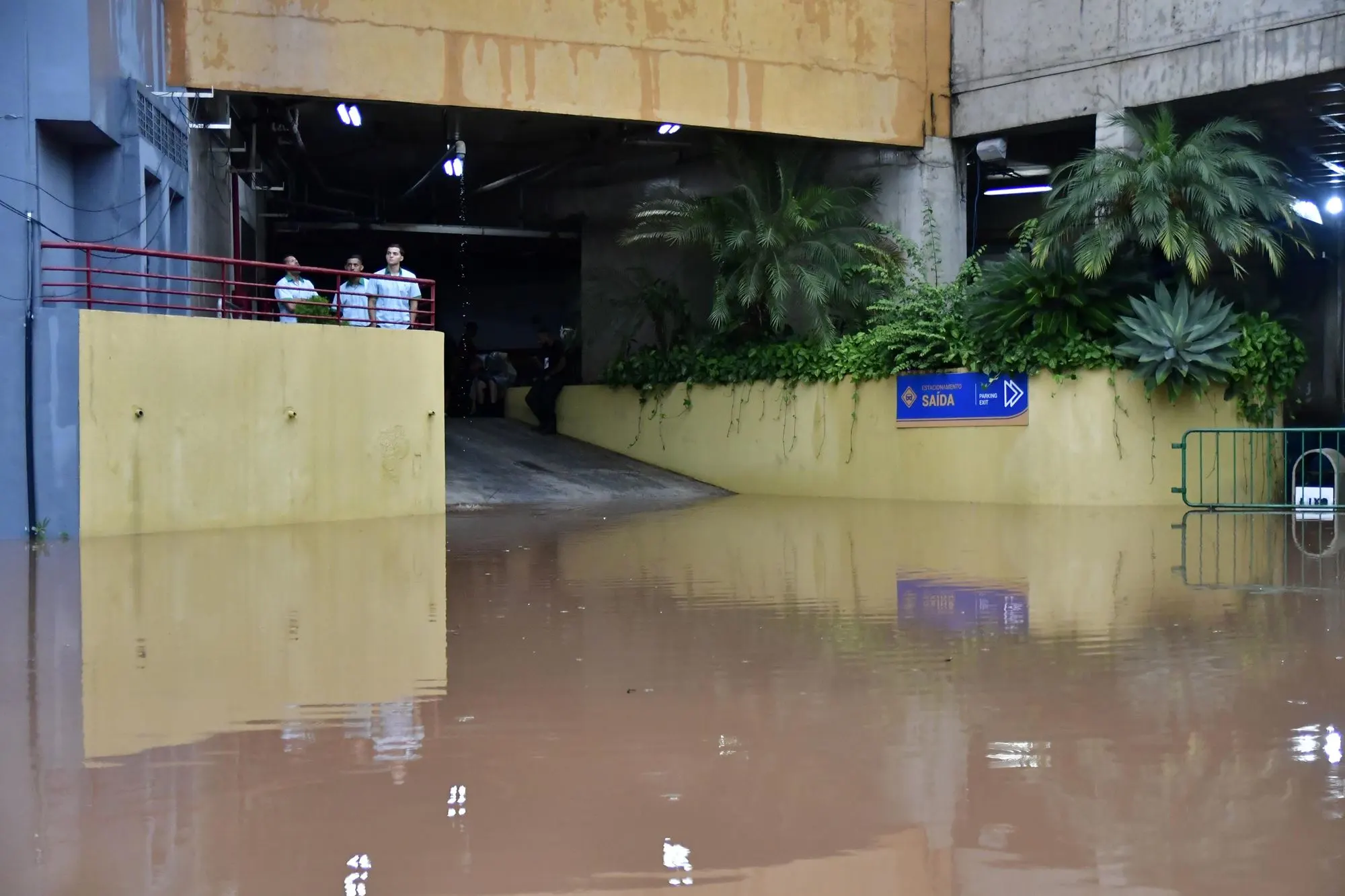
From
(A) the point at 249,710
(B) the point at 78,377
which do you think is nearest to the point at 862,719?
(A) the point at 249,710

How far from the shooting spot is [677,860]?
3.43 metres

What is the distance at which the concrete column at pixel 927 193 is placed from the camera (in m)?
20.5

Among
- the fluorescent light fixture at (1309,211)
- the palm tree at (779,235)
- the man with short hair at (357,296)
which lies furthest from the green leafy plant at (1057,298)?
the man with short hair at (357,296)

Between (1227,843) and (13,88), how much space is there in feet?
44.2

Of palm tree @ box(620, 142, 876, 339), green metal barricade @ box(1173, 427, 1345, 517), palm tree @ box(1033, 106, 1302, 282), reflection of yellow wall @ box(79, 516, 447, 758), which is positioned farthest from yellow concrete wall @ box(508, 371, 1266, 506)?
reflection of yellow wall @ box(79, 516, 447, 758)

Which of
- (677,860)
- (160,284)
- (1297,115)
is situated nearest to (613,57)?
(160,284)

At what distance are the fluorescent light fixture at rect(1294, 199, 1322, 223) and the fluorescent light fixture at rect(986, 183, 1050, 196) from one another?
4.36m

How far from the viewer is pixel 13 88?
13547 millimetres

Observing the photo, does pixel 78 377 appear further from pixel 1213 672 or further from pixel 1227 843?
pixel 1227 843

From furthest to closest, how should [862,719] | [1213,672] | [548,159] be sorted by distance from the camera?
[548,159], [1213,672], [862,719]

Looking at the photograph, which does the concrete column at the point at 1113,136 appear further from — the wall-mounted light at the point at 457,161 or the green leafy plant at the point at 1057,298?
the wall-mounted light at the point at 457,161

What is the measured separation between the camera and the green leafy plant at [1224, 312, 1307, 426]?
1683 centimetres

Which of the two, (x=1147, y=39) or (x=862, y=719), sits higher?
(x=1147, y=39)

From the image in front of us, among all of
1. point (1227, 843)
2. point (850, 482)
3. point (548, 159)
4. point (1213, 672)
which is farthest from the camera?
point (548, 159)
